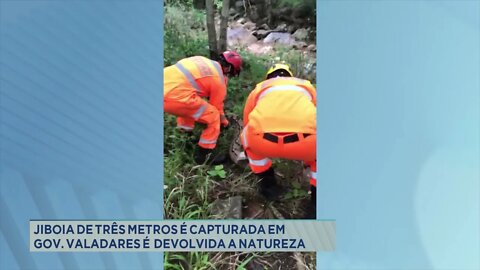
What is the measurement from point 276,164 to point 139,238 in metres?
0.90

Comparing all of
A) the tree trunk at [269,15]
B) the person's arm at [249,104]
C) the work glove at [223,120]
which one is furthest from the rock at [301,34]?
the work glove at [223,120]

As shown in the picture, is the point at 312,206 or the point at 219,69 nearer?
the point at 312,206

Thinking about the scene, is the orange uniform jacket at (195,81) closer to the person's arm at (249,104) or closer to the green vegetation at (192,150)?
the green vegetation at (192,150)

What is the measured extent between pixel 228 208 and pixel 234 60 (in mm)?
838

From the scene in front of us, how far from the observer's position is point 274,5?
292 cm

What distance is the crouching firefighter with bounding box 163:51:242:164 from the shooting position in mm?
2926

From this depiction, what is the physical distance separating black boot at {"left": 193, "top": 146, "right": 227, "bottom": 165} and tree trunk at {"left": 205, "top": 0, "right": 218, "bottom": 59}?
54 cm

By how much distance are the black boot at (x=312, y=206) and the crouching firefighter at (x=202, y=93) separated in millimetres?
550

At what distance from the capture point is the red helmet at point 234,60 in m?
2.98

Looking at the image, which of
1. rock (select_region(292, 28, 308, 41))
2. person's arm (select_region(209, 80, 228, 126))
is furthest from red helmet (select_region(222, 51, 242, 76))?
rock (select_region(292, 28, 308, 41))

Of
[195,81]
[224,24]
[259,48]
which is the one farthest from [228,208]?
[224,24]

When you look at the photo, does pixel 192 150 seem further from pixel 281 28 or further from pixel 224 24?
pixel 281 28

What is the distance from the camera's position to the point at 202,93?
3.05 meters
